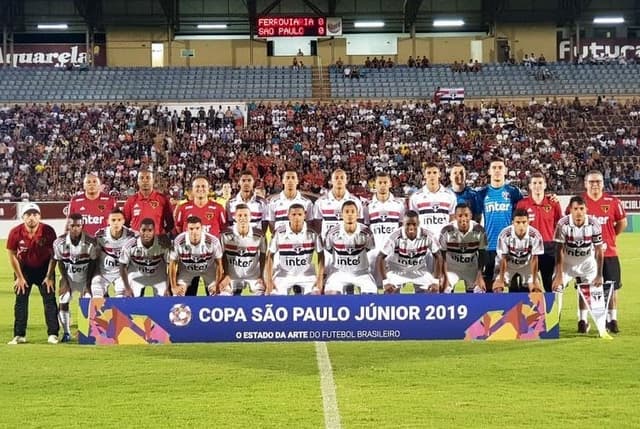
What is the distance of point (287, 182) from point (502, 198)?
2.71m

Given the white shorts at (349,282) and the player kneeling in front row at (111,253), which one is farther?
the white shorts at (349,282)

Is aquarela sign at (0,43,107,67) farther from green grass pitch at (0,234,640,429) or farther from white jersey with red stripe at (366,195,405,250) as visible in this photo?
green grass pitch at (0,234,640,429)

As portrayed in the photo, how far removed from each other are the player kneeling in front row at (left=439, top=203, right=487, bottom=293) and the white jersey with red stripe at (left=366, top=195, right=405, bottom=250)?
996mm

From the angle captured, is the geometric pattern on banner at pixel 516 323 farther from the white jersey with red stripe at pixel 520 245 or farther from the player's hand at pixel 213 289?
the player's hand at pixel 213 289

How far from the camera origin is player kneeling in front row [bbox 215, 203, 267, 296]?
41.0 ft

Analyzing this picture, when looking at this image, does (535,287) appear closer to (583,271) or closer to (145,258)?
(583,271)

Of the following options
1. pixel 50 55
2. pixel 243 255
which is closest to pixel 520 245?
pixel 243 255

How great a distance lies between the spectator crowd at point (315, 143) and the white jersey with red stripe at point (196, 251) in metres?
23.8

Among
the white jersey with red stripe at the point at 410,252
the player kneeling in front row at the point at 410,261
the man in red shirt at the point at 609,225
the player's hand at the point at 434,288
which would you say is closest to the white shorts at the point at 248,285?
the player kneeling in front row at the point at 410,261

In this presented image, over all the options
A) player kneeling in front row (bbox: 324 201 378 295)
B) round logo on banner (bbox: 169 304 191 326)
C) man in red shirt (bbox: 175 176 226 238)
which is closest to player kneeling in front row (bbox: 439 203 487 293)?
player kneeling in front row (bbox: 324 201 378 295)

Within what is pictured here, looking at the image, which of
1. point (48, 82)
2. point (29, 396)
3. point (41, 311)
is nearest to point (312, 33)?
point (48, 82)

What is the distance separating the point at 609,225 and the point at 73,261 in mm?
6158

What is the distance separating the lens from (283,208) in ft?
44.0

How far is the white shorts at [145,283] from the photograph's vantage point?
488 inches
